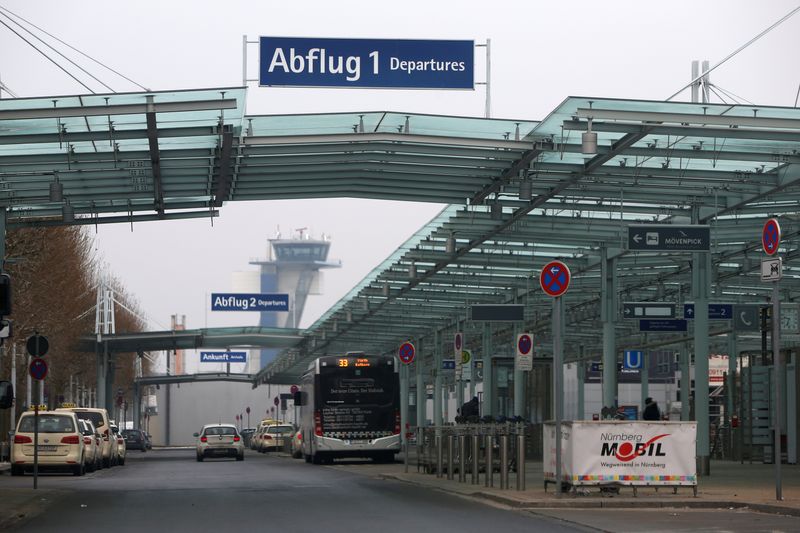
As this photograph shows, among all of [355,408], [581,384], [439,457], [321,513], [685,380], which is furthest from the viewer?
[581,384]

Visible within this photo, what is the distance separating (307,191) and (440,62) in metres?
6.06

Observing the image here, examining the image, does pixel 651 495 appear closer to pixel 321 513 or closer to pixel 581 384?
pixel 321 513

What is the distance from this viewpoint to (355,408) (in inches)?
1564

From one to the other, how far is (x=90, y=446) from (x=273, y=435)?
3437 centimetres

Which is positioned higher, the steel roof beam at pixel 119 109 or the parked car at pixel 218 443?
the steel roof beam at pixel 119 109

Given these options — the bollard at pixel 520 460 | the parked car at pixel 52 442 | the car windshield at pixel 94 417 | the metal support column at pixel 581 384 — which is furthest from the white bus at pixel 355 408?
the metal support column at pixel 581 384

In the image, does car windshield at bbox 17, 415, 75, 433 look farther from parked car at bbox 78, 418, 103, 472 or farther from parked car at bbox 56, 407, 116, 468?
parked car at bbox 56, 407, 116, 468

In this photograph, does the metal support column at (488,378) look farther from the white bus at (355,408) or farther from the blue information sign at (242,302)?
the blue information sign at (242,302)

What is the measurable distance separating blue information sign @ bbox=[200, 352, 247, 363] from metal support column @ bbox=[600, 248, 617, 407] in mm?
73281

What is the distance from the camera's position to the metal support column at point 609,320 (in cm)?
3456

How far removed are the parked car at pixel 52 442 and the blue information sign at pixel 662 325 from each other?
1375 cm

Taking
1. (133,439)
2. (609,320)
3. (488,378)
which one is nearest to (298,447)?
(488,378)

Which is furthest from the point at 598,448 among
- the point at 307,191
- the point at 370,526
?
the point at 307,191

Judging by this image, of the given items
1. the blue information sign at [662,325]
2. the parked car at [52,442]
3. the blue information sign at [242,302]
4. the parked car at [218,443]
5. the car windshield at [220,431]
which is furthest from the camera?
the blue information sign at [242,302]
